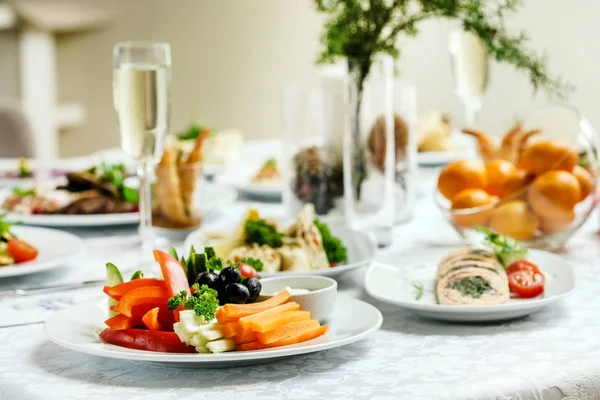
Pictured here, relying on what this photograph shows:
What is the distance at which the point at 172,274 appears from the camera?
114 cm

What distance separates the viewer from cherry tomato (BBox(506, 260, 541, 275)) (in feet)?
4.54

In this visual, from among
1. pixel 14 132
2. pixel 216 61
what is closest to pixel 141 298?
pixel 14 132

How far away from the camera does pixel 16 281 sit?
5.13 ft

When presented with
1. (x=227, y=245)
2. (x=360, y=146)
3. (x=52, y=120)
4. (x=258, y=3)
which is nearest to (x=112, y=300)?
(x=227, y=245)

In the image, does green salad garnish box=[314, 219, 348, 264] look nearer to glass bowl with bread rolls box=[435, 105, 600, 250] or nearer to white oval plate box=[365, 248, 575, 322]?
white oval plate box=[365, 248, 575, 322]

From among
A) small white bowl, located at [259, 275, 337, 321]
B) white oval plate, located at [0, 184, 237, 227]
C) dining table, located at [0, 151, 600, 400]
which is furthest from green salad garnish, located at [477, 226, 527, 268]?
white oval plate, located at [0, 184, 237, 227]

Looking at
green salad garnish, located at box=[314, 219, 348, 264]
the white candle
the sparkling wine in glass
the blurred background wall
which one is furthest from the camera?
the blurred background wall

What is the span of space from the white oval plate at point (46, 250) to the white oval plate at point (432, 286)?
21.7 inches

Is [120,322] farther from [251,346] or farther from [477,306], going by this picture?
[477,306]

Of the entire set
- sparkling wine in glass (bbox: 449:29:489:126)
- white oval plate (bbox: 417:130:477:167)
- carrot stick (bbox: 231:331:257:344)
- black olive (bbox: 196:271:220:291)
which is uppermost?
sparkling wine in glass (bbox: 449:29:489:126)

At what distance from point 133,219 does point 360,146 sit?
545 millimetres

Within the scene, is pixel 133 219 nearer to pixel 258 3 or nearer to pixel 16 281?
pixel 16 281

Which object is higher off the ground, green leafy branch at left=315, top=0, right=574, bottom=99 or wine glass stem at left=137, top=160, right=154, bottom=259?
green leafy branch at left=315, top=0, right=574, bottom=99

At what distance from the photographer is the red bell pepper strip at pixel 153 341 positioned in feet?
3.51
